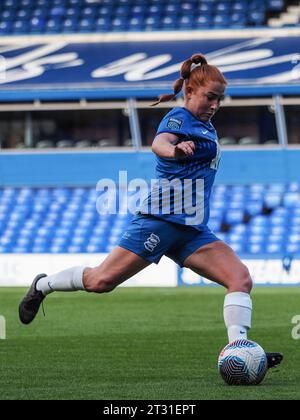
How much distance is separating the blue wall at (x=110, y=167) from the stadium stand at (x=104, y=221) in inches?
9.3

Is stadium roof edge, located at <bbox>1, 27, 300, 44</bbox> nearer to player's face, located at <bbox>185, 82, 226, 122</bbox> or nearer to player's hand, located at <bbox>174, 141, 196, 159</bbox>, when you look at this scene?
player's face, located at <bbox>185, 82, 226, 122</bbox>

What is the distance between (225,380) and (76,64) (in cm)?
1865

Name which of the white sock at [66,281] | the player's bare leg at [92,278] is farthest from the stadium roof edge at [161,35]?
the white sock at [66,281]

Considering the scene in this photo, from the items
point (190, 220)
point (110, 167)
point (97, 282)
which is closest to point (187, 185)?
point (190, 220)

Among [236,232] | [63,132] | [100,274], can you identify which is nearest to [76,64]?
[63,132]

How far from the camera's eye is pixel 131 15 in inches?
1072

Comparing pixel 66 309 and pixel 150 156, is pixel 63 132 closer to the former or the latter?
pixel 150 156

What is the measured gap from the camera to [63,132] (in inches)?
1047

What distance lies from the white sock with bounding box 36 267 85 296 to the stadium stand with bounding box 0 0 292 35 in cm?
1849

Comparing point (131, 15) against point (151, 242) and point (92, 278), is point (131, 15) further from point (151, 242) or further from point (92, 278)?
point (151, 242)

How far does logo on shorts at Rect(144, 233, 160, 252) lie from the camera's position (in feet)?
25.5

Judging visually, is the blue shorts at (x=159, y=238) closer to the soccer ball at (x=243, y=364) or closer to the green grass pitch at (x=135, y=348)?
the soccer ball at (x=243, y=364)

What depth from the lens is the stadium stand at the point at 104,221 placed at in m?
23.9

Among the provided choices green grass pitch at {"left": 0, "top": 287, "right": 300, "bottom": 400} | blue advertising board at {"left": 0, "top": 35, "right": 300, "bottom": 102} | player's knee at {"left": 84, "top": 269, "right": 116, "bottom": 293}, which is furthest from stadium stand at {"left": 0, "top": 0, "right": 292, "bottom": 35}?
player's knee at {"left": 84, "top": 269, "right": 116, "bottom": 293}
